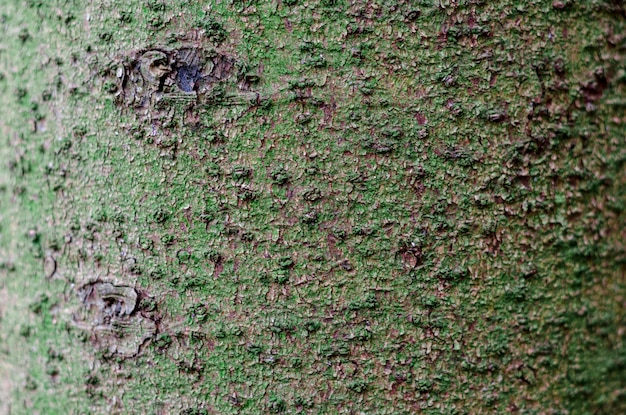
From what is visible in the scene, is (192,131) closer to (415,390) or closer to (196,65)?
(196,65)

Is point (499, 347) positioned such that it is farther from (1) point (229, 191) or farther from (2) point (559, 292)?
(1) point (229, 191)

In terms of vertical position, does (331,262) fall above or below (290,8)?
below

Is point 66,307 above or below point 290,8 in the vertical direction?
below

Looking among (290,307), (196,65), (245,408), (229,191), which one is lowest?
(245,408)

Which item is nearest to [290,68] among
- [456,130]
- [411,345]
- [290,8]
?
[290,8]

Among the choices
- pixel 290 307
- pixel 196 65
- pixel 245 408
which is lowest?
pixel 245 408

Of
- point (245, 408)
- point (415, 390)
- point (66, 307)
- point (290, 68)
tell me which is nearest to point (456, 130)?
point (290, 68)
